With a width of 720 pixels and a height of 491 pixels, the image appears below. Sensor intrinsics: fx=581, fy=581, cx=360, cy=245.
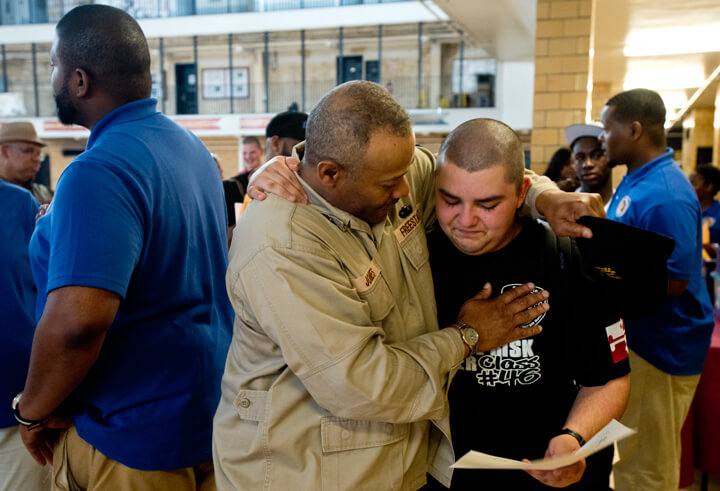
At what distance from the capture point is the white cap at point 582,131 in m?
3.95

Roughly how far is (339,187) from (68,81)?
937 mm

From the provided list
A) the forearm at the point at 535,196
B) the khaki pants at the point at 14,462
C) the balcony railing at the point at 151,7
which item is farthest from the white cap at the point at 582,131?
the balcony railing at the point at 151,7

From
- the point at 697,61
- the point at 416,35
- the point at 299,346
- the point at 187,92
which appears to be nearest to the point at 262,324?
the point at 299,346

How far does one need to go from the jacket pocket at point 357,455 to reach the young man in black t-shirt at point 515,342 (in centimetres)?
32

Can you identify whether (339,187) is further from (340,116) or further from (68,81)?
(68,81)

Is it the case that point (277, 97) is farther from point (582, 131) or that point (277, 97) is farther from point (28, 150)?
point (582, 131)

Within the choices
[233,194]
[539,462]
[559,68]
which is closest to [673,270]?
[539,462]

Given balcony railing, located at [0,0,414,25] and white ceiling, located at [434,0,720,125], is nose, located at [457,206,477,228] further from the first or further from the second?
balcony railing, located at [0,0,414,25]

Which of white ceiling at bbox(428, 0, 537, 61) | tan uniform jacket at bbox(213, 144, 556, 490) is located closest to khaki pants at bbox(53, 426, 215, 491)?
tan uniform jacket at bbox(213, 144, 556, 490)

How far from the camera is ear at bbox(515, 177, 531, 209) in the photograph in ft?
5.77

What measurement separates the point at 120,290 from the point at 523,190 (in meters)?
1.21

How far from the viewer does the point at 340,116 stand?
1.50 metres

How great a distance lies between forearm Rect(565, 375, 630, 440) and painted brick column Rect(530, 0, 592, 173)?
3.28 meters

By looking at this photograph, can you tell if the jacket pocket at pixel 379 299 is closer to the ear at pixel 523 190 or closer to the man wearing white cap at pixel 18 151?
the ear at pixel 523 190
